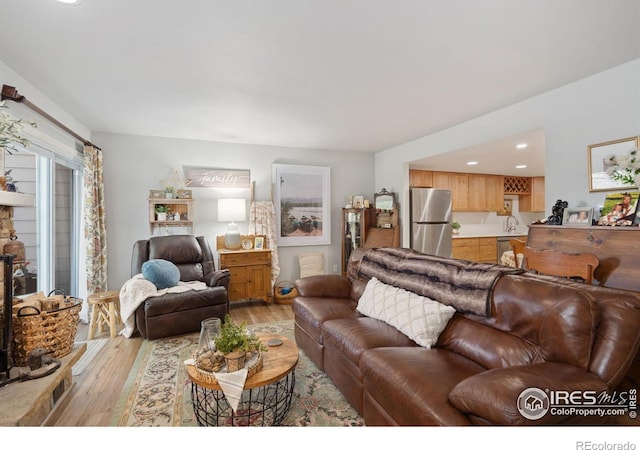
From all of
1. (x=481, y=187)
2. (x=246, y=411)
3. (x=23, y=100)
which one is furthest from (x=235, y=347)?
(x=481, y=187)

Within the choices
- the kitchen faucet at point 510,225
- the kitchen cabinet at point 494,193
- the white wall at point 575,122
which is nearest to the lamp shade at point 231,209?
the white wall at point 575,122

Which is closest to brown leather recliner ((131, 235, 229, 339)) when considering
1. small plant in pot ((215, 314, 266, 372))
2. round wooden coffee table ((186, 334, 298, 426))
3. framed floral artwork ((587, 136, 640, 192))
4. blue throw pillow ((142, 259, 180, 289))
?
blue throw pillow ((142, 259, 180, 289))

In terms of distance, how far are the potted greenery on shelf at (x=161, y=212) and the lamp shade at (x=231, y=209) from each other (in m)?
0.73

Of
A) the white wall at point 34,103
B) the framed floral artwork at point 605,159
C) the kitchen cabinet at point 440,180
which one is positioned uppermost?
the white wall at point 34,103

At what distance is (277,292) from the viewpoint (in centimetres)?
477

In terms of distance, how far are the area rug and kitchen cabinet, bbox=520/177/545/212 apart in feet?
23.3

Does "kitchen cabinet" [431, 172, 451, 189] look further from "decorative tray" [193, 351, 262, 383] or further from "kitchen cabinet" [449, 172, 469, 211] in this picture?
"decorative tray" [193, 351, 262, 383]

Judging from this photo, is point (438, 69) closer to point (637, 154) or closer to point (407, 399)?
point (637, 154)

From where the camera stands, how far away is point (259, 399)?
218 cm

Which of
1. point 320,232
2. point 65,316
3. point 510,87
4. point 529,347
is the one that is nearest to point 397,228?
point 320,232

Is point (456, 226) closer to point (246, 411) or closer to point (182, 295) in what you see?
point (182, 295)

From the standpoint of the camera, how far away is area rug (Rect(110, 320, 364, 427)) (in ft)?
6.44

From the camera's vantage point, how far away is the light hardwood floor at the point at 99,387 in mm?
1991

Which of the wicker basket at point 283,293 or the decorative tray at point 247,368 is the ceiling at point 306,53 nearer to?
the decorative tray at point 247,368
